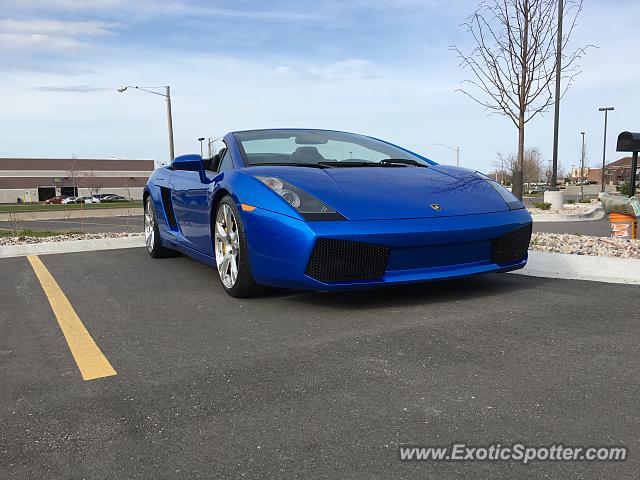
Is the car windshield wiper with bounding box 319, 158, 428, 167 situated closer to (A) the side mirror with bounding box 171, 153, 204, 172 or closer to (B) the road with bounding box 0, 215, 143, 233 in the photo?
(A) the side mirror with bounding box 171, 153, 204, 172

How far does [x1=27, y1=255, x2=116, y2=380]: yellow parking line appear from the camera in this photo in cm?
253

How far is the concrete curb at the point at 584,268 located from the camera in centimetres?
427

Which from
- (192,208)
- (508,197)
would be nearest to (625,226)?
(508,197)

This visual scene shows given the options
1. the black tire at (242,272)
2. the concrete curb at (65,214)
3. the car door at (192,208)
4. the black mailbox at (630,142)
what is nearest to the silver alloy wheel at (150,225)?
the car door at (192,208)

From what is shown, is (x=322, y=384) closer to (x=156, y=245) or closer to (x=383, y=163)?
(x=383, y=163)

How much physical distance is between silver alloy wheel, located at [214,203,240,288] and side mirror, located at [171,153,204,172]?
1.99 feet

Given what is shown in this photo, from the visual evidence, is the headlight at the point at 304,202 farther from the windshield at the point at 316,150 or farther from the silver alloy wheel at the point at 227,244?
the windshield at the point at 316,150

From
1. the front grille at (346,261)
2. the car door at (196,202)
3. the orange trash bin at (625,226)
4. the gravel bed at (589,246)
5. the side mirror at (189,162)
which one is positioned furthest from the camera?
the orange trash bin at (625,226)

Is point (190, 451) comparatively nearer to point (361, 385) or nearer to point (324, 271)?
point (361, 385)

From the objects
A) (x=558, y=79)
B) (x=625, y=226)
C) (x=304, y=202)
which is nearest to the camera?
(x=304, y=202)

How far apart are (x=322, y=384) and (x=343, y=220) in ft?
4.08

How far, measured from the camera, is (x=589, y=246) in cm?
650

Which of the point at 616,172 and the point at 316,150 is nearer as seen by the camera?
the point at 316,150

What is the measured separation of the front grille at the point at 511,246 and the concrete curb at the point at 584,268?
0.82 metres
